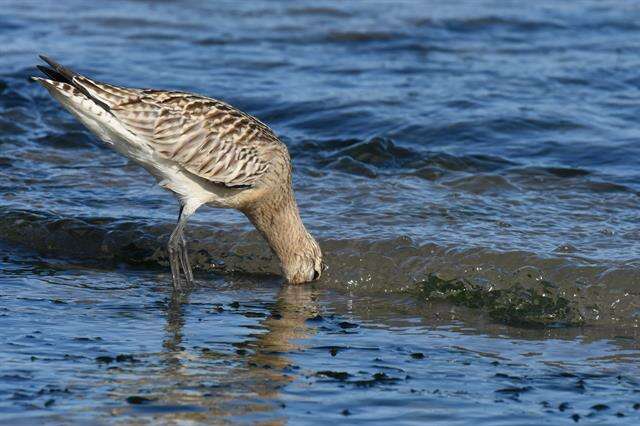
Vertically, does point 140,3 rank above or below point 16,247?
above

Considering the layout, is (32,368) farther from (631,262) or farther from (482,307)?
(631,262)

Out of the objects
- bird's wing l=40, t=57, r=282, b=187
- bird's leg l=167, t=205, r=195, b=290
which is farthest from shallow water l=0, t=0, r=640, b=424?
bird's wing l=40, t=57, r=282, b=187

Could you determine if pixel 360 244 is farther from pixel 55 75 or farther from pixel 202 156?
pixel 55 75

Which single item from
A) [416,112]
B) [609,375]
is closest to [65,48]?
[416,112]

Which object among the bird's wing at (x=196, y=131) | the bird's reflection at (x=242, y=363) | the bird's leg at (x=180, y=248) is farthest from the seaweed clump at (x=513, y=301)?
A: the bird's leg at (x=180, y=248)

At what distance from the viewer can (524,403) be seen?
6.40m

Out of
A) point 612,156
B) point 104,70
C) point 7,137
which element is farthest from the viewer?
point 104,70

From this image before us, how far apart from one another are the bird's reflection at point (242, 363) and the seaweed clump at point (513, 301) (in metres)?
0.83

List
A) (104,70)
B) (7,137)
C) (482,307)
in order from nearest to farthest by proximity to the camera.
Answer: (482,307) → (7,137) → (104,70)

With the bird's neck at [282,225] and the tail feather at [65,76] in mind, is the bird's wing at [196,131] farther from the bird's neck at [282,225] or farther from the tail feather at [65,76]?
the bird's neck at [282,225]

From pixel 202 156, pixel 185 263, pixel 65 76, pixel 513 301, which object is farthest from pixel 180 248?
pixel 513 301

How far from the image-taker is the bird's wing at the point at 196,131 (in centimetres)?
853

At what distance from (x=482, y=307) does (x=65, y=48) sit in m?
10.00

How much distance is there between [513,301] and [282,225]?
69.6 inches
